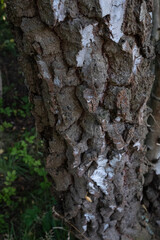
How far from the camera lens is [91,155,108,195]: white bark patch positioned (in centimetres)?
120

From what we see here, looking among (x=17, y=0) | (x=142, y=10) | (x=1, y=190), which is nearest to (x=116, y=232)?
(x=1, y=190)

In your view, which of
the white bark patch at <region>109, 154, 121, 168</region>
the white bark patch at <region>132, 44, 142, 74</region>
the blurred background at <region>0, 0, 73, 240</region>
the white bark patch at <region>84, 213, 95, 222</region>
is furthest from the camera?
the blurred background at <region>0, 0, 73, 240</region>

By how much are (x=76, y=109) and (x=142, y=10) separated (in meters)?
0.48

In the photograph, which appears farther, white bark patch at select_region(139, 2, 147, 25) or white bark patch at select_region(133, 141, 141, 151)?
white bark patch at select_region(133, 141, 141, 151)

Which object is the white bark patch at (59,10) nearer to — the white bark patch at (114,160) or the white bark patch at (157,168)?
the white bark patch at (114,160)

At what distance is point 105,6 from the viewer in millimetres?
775

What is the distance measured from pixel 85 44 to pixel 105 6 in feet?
0.48

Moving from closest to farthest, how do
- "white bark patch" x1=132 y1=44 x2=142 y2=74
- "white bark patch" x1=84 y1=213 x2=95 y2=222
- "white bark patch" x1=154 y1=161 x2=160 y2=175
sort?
"white bark patch" x1=132 y1=44 x2=142 y2=74 < "white bark patch" x1=84 y1=213 x2=95 y2=222 < "white bark patch" x1=154 y1=161 x2=160 y2=175

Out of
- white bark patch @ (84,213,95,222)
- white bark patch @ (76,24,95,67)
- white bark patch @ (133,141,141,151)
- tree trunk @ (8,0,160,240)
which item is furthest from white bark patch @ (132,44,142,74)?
white bark patch @ (84,213,95,222)

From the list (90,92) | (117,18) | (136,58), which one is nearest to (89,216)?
(90,92)

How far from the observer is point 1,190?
222 cm

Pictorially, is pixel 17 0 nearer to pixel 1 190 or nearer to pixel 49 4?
pixel 49 4

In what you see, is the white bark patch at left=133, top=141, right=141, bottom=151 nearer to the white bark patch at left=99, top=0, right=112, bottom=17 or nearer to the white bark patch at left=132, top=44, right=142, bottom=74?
the white bark patch at left=132, top=44, right=142, bottom=74

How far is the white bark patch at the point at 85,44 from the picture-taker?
0.82 meters
